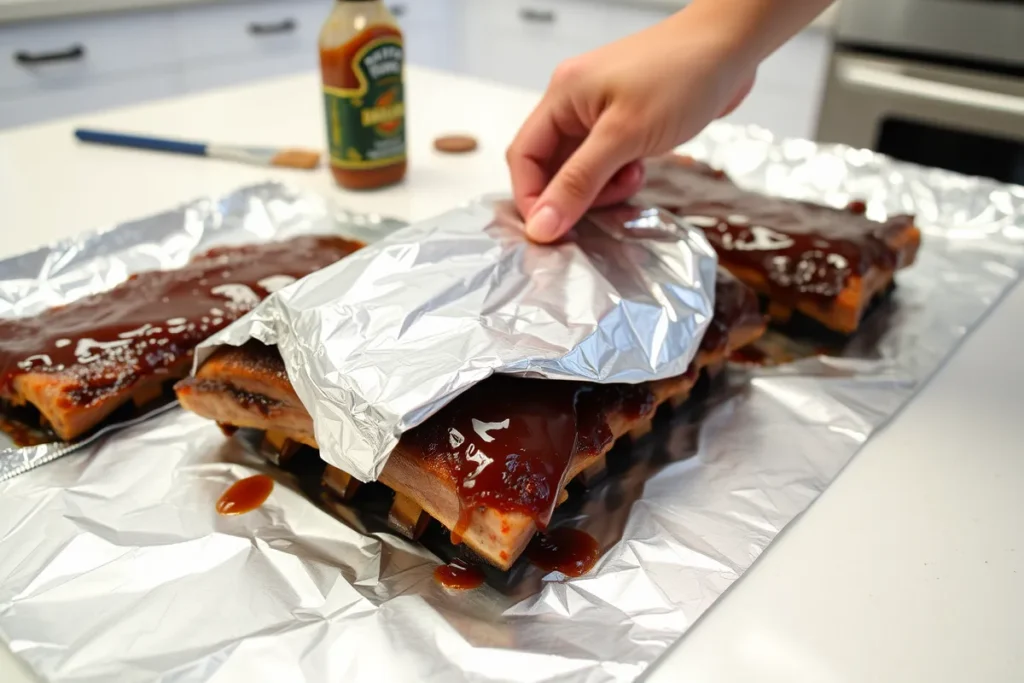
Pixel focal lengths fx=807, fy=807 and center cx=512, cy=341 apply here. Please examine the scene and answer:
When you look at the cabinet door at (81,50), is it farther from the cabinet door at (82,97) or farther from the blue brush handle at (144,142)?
the blue brush handle at (144,142)

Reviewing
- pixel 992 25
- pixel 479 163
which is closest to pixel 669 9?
pixel 992 25

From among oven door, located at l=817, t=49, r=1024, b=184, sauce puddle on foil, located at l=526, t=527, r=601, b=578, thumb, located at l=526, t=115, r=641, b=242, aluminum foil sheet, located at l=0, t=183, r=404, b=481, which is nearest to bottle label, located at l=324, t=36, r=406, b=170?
aluminum foil sheet, located at l=0, t=183, r=404, b=481

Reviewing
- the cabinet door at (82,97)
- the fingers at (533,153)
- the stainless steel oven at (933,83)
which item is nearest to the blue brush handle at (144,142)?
the fingers at (533,153)

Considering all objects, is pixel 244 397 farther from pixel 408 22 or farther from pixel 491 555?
pixel 408 22

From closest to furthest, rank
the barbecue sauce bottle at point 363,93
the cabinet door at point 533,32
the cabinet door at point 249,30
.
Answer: the barbecue sauce bottle at point 363,93, the cabinet door at point 249,30, the cabinet door at point 533,32

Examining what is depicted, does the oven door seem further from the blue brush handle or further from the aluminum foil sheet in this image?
the blue brush handle

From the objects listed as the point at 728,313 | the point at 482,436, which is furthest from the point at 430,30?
the point at 482,436
